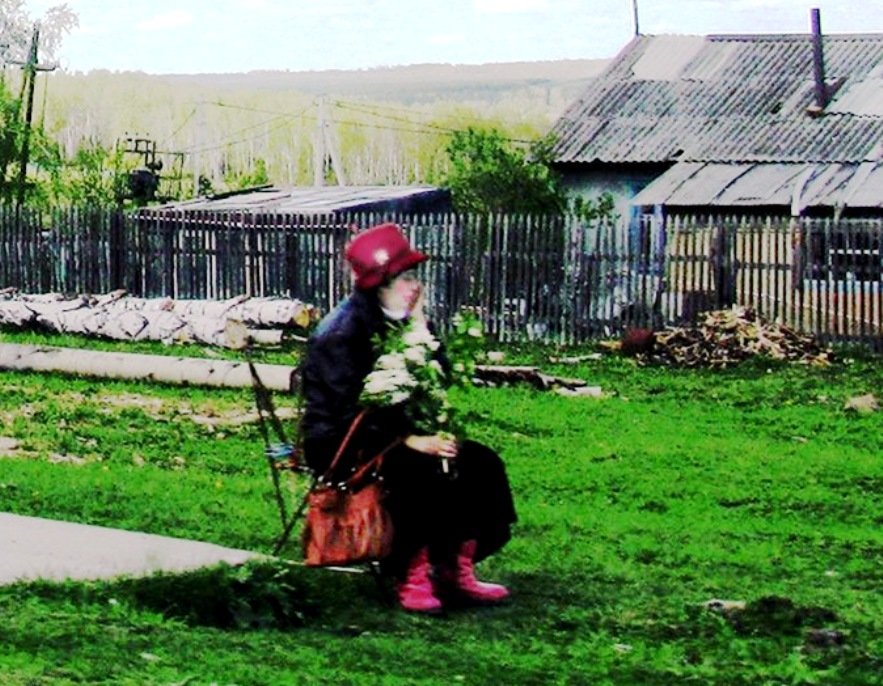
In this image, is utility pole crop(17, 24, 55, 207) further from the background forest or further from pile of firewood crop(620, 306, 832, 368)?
pile of firewood crop(620, 306, 832, 368)

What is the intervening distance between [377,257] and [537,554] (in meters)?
2.44

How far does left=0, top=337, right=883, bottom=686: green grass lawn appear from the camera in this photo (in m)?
7.23

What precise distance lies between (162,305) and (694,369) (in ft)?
22.9

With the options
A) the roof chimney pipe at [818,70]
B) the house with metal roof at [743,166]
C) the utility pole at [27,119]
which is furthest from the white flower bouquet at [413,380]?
the utility pole at [27,119]

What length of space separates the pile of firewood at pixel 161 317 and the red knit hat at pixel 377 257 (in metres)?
16.0

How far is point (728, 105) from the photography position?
1513 inches

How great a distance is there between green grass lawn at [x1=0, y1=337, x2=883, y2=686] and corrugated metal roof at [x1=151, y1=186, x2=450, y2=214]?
15482 mm

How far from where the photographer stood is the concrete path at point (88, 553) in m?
8.59

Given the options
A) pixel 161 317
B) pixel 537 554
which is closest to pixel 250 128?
pixel 161 317

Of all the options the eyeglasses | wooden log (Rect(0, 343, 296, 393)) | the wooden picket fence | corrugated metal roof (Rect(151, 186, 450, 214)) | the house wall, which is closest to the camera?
the eyeglasses

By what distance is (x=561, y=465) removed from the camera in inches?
563

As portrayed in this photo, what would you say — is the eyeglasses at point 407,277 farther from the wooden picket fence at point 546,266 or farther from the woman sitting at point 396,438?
the wooden picket fence at point 546,266

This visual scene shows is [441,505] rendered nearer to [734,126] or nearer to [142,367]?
[142,367]

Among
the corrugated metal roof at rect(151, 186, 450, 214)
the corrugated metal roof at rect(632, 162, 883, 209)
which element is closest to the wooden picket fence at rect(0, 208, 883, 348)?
the corrugated metal roof at rect(151, 186, 450, 214)
